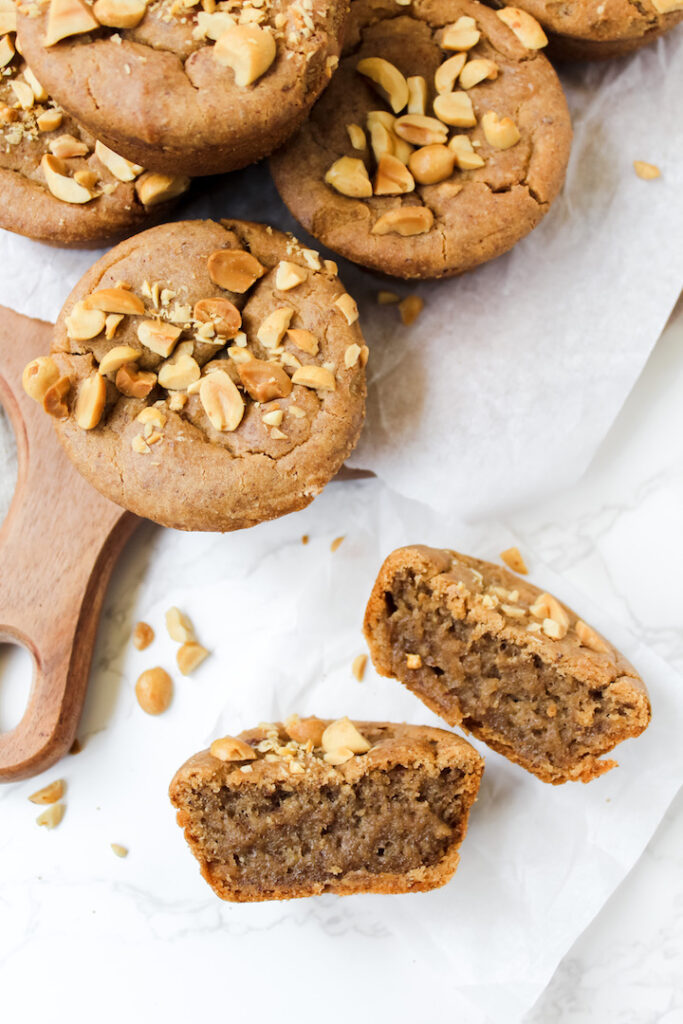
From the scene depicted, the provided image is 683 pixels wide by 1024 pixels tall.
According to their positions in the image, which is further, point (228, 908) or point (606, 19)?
point (228, 908)

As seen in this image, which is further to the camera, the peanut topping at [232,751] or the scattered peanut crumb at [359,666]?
the scattered peanut crumb at [359,666]

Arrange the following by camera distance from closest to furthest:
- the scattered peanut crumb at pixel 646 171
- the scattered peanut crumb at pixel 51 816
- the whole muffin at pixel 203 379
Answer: the whole muffin at pixel 203 379, the scattered peanut crumb at pixel 646 171, the scattered peanut crumb at pixel 51 816

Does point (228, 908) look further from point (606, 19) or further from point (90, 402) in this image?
point (606, 19)

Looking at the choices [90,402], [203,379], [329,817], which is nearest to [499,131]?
[203,379]

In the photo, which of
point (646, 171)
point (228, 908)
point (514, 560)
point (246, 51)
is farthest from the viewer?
point (228, 908)

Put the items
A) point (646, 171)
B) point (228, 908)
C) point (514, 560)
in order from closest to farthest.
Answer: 1. point (646, 171)
2. point (514, 560)
3. point (228, 908)

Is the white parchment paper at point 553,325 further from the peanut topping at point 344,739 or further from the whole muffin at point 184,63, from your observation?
the peanut topping at point 344,739

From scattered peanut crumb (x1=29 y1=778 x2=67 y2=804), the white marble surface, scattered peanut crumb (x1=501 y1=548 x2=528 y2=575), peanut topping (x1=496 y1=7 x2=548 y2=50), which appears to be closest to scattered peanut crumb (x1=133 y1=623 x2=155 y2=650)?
the white marble surface

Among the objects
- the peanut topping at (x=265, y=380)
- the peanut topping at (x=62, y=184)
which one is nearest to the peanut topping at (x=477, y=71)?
the peanut topping at (x=265, y=380)
